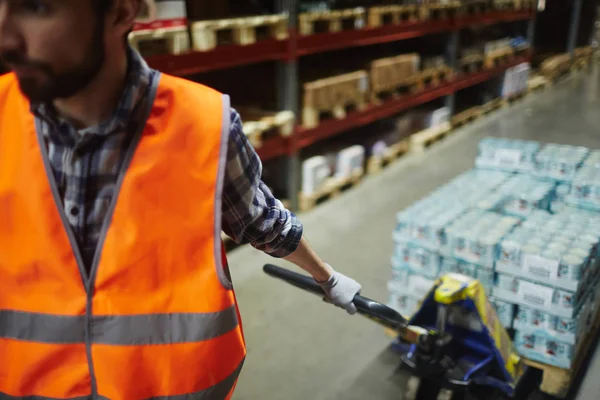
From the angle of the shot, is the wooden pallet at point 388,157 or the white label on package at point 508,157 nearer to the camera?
the white label on package at point 508,157

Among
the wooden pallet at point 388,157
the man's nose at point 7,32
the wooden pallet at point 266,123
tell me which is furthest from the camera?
the wooden pallet at point 388,157

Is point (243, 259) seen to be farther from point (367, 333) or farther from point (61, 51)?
point (61, 51)

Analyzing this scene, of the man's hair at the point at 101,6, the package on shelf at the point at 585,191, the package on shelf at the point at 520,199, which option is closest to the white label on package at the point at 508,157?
the package on shelf at the point at 520,199

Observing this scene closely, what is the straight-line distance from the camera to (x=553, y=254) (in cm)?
312

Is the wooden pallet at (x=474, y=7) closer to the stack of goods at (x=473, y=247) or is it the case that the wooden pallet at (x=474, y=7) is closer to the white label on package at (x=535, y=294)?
the stack of goods at (x=473, y=247)

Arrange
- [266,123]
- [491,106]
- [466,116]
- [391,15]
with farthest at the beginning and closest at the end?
[491,106], [466,116], [391,15], [266,123]

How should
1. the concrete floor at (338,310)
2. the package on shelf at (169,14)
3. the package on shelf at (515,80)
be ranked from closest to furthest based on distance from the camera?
the concrete floor at (338,310), the package on shelf at (169,14), the package on shelf at (515,80)

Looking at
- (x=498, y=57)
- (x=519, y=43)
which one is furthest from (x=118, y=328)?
(x=519, y=43)

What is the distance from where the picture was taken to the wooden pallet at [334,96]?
5.73 meters

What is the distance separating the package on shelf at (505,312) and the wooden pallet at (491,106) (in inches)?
282

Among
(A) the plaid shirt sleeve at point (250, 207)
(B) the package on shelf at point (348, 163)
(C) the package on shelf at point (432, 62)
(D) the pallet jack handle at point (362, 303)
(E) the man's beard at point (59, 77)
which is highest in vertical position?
(E) the man's beard at point (59, 77)

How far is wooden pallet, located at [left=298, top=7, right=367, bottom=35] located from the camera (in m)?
5.52

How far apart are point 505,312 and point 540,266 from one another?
383 mm

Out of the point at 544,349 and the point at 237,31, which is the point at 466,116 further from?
the point at 544,349
